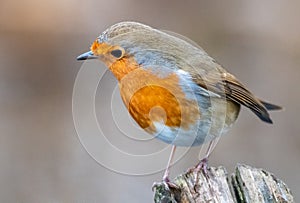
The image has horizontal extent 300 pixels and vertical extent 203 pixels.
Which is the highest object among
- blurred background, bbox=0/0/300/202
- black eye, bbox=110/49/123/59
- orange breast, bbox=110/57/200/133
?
blurred background, bbox=0/0/300/202

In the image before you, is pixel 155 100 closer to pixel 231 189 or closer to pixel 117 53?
pixel 117 53

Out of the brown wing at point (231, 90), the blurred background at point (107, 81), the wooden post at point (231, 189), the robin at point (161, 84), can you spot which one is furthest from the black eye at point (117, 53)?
the blurred background at point (107, 81)

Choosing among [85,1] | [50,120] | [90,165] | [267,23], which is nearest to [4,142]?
[50,120]

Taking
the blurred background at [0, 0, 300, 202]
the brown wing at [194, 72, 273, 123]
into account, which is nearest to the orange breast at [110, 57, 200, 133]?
the brown wing at [194, 72, 273, 123]

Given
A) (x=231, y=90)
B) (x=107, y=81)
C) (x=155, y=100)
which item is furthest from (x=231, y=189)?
(x=107, y=81)

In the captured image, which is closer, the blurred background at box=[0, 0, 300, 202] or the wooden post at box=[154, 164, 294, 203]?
the wooden post at box=[154, 164, 294, 203]

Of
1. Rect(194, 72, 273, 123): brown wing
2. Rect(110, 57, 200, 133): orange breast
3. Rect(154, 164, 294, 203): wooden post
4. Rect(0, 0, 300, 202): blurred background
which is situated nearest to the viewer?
Rect(154, 164, 294, 203): wooden post

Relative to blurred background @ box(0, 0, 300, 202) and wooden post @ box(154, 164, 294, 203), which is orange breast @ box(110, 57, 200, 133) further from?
blurred background @ box(0, 0, 300, 202)
